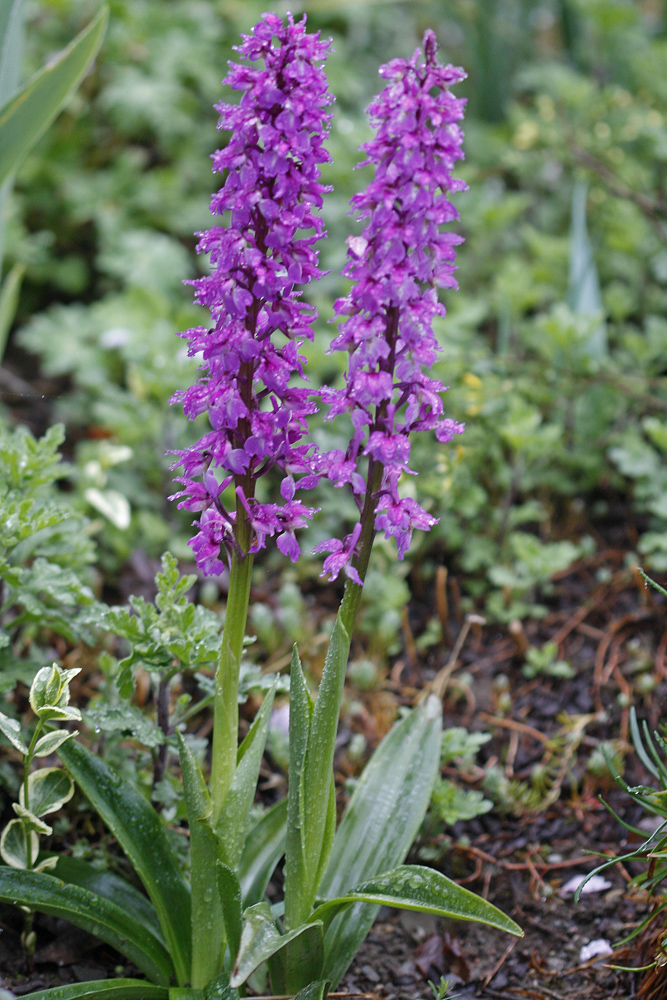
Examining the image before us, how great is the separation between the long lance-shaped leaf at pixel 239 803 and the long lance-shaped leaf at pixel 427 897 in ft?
0.66

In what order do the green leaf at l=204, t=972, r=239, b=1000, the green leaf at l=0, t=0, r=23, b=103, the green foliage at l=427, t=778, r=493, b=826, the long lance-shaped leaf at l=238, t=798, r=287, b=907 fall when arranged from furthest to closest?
1. the green leaf at l=0, t=0, r=23, b=103
2. the green foliage at l=427, t=778, r=493, b=826
3. the long lance-shaped leaf at l=238, t=798, r=287, b=907
4. the green leaf at l=204, t=972, r=239, b=1000

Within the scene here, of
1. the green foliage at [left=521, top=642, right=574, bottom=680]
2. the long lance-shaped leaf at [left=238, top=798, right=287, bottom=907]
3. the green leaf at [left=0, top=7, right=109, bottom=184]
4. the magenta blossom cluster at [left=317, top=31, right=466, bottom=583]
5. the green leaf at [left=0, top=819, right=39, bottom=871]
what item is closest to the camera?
the magenta blossom cluster at [left=317, top=31, right=466, bottom=583]

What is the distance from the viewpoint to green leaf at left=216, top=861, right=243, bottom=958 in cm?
154

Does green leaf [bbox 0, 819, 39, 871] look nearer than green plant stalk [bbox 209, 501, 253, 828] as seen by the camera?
No

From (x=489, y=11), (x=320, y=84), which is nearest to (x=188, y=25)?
(x=489, y=11)

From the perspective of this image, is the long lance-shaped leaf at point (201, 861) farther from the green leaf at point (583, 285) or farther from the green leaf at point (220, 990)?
the green leaf at point (583, 285)

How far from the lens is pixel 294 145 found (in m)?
1.35

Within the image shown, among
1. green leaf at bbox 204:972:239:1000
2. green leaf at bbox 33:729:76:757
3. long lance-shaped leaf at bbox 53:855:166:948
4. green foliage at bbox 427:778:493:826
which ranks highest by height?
green leaf at bbox 33:729:76:757

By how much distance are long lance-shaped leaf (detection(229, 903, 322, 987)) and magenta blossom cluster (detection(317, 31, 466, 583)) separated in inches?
25.2

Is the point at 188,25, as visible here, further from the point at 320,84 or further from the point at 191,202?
the point at 320,84

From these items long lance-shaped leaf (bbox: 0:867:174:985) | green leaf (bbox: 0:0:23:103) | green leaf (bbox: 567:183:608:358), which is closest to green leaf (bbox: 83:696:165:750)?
long lance-shaped leaf (bbox: 0:867:174:985)

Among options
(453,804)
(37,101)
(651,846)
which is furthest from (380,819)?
(37,101)

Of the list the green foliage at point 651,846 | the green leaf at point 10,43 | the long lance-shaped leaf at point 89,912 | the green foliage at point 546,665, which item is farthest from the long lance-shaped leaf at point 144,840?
the green leaf at point 10,43

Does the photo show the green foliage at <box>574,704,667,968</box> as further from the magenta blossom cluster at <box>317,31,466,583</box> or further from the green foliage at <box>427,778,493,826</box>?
the magenta blossom cluster at <box>317,31,466,583</box>
